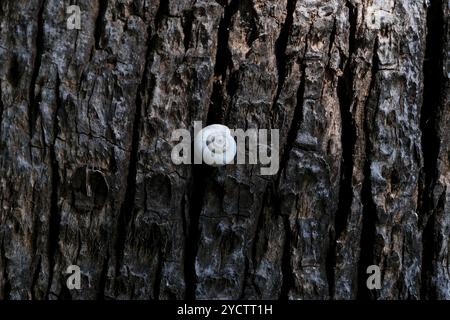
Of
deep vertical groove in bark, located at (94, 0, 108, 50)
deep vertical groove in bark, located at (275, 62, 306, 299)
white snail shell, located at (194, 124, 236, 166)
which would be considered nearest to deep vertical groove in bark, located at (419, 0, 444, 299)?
deep vertical groove in bark, located at (275, 62, 306, 299)

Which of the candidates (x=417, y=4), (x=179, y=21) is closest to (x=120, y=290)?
(x=179, y=21)

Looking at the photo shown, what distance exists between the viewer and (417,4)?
1789mm

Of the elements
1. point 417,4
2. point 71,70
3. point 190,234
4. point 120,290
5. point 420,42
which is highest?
point 417,4

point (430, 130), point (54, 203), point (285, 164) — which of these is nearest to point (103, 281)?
point (54, 203)

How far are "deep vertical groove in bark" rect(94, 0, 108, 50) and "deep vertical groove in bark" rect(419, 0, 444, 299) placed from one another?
932 mm

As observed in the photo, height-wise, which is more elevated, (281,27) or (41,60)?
(281,27)

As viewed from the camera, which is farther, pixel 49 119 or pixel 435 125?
pixel 435 125

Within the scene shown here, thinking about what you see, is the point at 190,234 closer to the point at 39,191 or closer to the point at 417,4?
the point at 39,191

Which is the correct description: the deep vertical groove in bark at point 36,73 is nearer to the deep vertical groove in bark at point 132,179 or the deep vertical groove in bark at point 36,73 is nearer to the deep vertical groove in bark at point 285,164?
the deep vertical groove in bark at point 132,179

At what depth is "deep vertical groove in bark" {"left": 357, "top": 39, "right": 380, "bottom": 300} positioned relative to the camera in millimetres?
1729

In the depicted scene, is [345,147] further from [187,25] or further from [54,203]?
[54,203]

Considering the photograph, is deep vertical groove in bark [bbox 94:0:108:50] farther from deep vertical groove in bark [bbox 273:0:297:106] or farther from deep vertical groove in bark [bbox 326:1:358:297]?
deep vertical groove in bark [bbox 326:1:358:297]

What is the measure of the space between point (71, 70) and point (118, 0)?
0.77ft

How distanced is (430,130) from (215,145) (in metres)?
0.65
